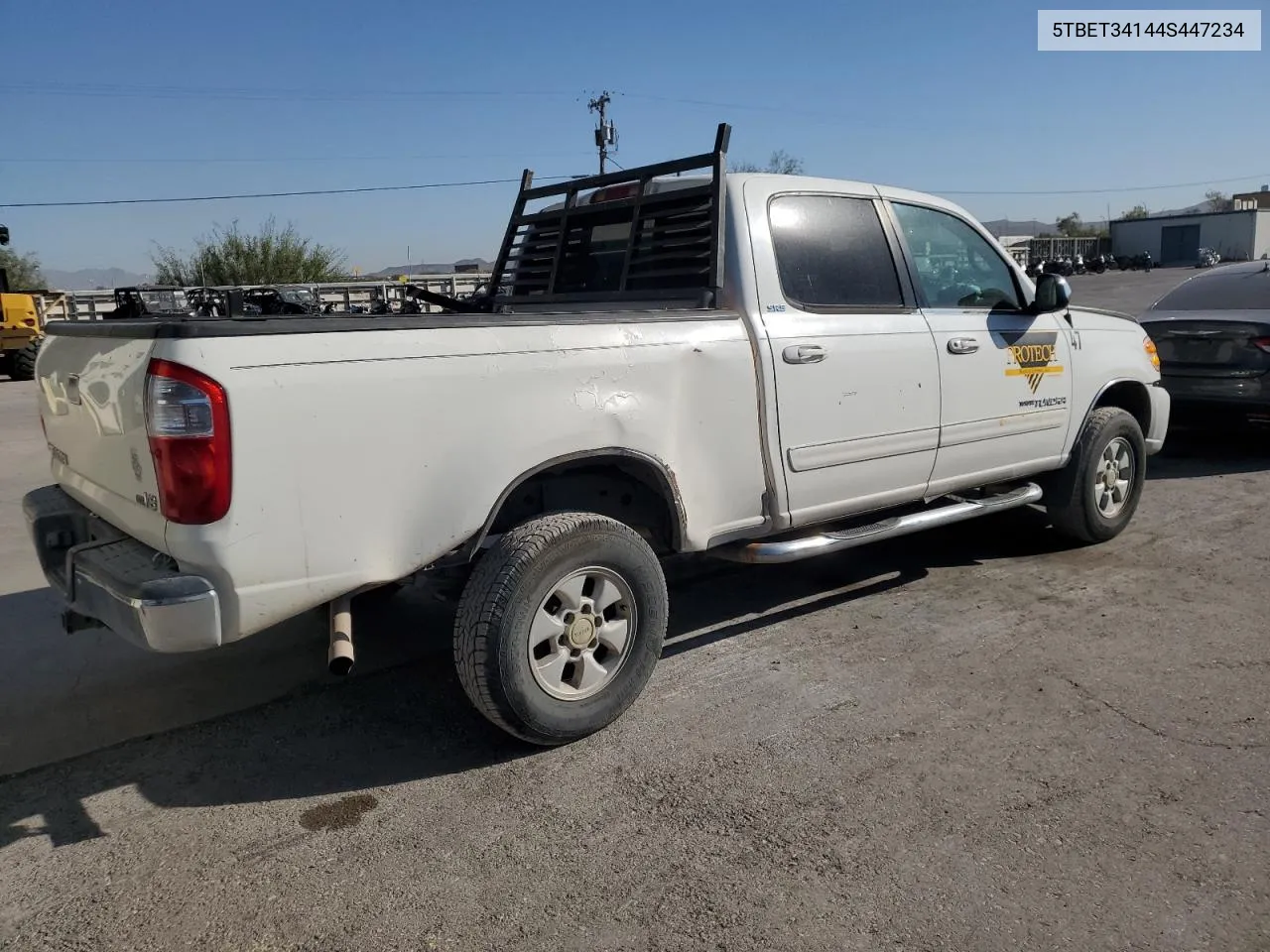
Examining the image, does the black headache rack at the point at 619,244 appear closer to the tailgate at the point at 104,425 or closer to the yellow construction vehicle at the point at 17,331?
the tailgate at the point at 104,425

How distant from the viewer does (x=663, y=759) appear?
3492 mm

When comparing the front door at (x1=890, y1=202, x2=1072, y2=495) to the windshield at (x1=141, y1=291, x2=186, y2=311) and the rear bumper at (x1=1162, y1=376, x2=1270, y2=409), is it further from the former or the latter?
the windshield at (x1=141, y1=291, x2=186, y2=311)

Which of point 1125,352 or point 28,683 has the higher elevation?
point 1125,352

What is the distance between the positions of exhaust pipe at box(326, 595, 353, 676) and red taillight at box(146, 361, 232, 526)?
54cm

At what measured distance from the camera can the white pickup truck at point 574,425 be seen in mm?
2883

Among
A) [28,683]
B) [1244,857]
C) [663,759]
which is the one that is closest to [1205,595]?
[1244,857]

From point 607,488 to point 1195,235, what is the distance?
Result: 8704cm

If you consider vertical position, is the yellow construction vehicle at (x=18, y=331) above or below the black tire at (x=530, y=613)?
above

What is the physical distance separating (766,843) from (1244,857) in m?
1.35

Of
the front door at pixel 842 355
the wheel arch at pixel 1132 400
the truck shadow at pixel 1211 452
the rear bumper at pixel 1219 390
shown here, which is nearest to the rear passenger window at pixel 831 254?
the front door at pixel 842 355

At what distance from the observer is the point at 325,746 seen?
12.0 ft

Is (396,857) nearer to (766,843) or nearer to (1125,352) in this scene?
(766,843)

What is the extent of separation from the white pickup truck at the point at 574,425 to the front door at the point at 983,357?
2cm

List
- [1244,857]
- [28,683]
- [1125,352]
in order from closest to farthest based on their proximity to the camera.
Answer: [1244,857] < [28,683] < [1125,352]
